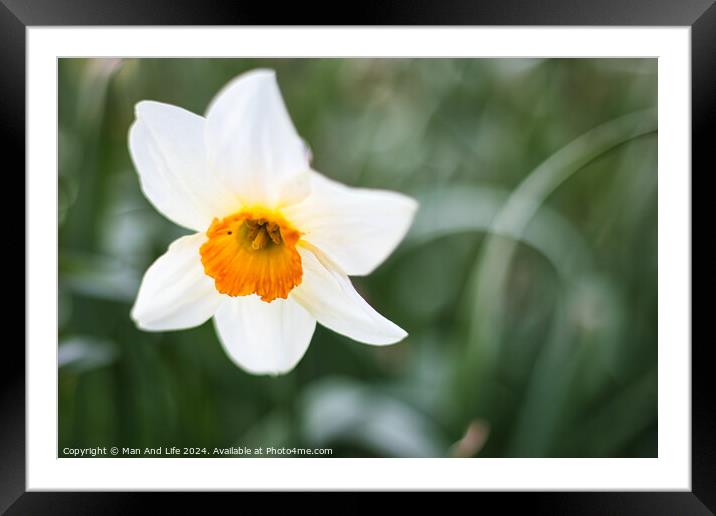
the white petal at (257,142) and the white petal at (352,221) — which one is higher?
the white petal at (257,142)

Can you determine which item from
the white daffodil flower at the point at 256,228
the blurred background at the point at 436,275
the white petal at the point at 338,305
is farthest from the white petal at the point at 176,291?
the blurred background at the point at 436,275

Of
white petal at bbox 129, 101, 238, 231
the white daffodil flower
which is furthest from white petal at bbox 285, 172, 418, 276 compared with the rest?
white petal at bbox 129, 101, 238, 231

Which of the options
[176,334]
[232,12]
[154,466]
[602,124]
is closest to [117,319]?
[176,334]

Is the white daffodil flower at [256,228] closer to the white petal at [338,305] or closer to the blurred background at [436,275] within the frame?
the white petal at [338,305]

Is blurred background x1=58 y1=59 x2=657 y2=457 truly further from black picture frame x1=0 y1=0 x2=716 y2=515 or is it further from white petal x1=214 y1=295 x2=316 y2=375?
white petal x1=214 y1=295 x2=316 y2=375

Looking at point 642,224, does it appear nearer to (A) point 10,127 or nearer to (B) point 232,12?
(B) point 232,12

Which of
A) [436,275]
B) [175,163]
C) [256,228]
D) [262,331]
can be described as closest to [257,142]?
[175,163]
